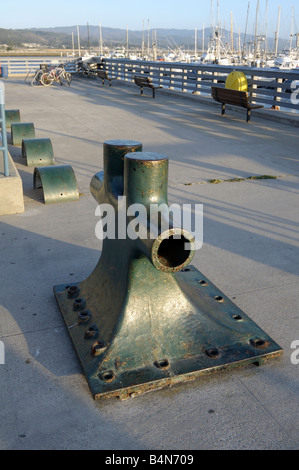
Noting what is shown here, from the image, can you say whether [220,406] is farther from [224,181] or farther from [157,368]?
[224,181]

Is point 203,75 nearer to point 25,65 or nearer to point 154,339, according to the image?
point 154,339

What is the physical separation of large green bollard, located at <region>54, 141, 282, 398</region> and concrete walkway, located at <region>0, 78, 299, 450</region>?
10 centimetres

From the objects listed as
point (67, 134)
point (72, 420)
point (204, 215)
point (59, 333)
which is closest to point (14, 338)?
point (59, 333)

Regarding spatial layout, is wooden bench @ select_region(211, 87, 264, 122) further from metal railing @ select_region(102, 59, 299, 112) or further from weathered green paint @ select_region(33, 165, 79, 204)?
weathered green paint @ select_region(33, 165, 79, 204)

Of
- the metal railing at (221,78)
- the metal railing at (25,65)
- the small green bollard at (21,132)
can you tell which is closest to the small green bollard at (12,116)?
the small green bollard at (21,132)

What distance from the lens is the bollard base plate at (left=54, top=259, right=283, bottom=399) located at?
2621mm

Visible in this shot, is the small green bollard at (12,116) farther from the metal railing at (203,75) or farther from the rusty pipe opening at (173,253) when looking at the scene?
the rusty pipe opening at (173,253)

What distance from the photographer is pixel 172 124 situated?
38.8 feet

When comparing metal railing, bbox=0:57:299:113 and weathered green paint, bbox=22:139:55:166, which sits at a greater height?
metal railing, bbox=0:57:299:113

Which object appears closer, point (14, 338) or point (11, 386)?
point (11, 386)

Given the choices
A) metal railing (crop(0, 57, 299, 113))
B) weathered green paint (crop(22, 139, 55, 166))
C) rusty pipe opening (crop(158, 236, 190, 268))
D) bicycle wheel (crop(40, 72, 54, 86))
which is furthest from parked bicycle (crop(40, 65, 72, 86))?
rusty pipe opening (crop(158, 236, 190, 268))

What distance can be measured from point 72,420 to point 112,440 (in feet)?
0.82

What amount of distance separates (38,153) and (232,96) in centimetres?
654

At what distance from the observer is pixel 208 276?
13.0 feet
